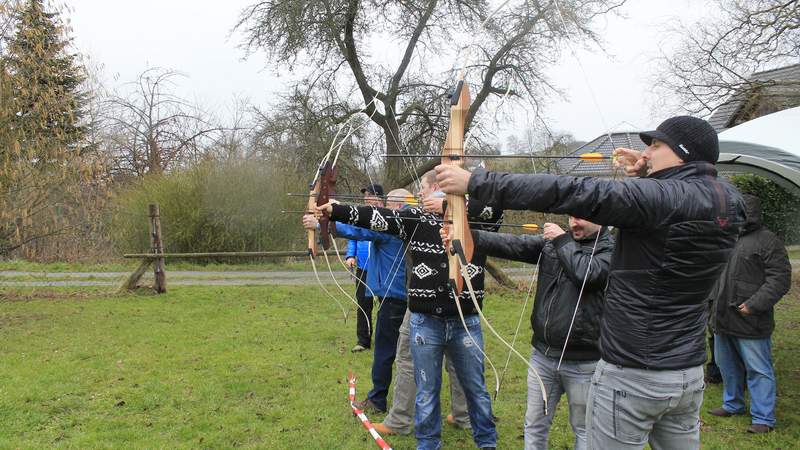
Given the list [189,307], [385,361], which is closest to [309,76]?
[189,307]

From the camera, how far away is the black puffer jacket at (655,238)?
161 cm

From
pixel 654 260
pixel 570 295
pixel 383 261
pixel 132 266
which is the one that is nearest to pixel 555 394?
pixel 570 295

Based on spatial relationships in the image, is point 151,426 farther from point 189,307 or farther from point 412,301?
point 189,307

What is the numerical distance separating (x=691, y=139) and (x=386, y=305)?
257 centimetres

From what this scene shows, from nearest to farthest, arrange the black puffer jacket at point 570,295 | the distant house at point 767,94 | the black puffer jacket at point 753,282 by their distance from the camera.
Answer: the black puffer jacket at point 570,295 → the black puffer jacket at point 753,282 → the distant house at point 767,94

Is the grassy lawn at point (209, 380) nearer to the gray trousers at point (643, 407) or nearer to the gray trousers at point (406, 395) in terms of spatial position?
the gray trousers at point (406, 395)

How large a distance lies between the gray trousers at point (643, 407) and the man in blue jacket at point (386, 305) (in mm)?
2183

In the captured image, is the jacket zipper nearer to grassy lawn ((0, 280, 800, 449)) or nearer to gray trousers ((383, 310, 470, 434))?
gray trousers ((383, 310, 470, 434))

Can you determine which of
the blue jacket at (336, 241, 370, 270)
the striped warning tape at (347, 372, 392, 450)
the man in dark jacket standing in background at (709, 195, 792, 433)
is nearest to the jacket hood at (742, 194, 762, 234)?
the man in dark jacket standing in background at (709, 195, 792, 433)

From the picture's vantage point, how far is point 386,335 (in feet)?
13.1

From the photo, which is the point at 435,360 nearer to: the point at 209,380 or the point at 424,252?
the point at 424,252

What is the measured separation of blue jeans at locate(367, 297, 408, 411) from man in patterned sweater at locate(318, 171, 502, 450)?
89cm

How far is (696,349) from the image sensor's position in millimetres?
1766

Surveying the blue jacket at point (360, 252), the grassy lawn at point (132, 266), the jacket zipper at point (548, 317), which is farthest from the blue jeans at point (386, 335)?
the grassy lawn at point (132, 266)
